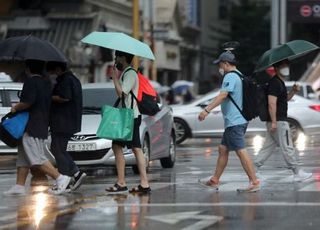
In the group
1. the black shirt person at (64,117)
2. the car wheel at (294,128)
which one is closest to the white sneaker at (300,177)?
the black shirt person at (64,117)

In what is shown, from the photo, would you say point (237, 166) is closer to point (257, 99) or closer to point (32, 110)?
point (257, 99)

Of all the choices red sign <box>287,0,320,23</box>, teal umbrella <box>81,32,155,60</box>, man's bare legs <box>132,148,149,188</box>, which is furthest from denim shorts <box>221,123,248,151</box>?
red sign <box>287,0,320,23</box>

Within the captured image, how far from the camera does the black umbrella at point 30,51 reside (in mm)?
11102

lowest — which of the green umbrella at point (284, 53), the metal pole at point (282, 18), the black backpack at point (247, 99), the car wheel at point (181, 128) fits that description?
the car wheel at point (181, 128)

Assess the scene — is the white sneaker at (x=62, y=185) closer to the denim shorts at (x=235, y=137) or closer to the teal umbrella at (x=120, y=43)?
the teal umbrella at (x=120, y=43)

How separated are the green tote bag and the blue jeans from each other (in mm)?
679

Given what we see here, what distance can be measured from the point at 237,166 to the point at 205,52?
47267 millimetres

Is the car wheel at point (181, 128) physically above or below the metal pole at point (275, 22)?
below

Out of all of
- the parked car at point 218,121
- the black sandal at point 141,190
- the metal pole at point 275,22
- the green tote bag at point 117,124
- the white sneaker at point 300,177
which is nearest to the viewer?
the green tote bag at point 117,124

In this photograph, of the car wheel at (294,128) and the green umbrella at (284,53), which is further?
the car wheel at (294,128)

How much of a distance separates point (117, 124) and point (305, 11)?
24.8m

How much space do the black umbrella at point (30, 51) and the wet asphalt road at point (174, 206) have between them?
1847 millimetres

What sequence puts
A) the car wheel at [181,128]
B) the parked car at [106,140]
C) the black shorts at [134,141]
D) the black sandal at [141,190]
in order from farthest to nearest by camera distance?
the car wheel at [181,128], the parked car at [106,140], the black sandal at [141,190], the black shorts at [134,141]

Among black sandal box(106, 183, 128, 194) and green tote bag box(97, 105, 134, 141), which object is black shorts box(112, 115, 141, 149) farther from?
black sandal box(106, 183, 128, 194)
